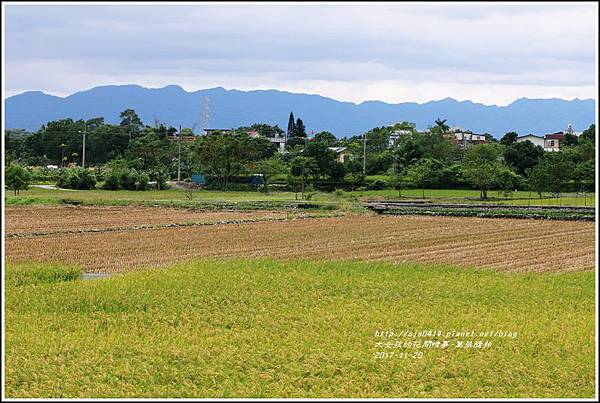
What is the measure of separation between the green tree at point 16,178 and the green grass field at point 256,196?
43 centimetres

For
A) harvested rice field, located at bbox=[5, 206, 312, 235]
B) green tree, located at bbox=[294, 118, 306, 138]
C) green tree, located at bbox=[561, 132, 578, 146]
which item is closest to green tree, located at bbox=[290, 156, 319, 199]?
harvested rice field, located at bbox=[5, 206, 312, 235]

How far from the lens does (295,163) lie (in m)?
43.8

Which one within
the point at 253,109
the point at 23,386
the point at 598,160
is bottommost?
the point at 23,386

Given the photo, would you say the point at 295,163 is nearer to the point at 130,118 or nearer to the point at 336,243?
the point at 336,243

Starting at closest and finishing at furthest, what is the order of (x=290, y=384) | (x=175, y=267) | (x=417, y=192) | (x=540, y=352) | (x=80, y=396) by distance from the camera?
(x=80, y=396)
(x=290, y=384)
(x=540, y=352)
(x=175, y=267)
(x=417, y=192)

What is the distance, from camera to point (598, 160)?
3.81 m

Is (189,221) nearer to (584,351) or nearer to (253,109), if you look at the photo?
(584,351)

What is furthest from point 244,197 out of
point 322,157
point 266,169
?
point 322,157

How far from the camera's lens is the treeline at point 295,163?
37.6 metres

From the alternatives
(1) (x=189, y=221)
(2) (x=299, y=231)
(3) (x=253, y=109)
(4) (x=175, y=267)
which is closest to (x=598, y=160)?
(4) (x=175, y=267)

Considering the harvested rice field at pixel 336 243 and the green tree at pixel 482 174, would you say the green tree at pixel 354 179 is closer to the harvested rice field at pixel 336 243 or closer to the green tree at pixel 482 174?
the green tree at pixel 482 174

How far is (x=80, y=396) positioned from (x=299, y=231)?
53.2ft

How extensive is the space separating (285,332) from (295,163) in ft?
117

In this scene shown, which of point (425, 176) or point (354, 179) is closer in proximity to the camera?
point (425, 176)
